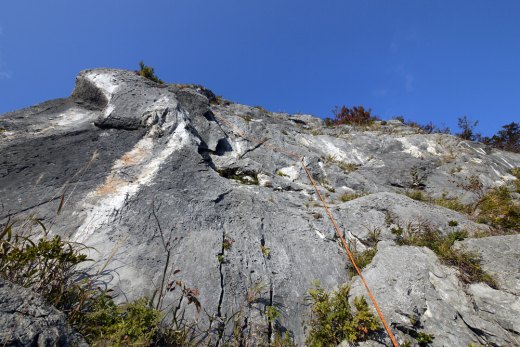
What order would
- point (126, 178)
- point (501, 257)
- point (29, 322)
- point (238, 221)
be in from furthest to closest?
point (126, 178) → point (238, 221) → point (501, 257) → point (29, 322)

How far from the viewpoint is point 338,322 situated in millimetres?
4172

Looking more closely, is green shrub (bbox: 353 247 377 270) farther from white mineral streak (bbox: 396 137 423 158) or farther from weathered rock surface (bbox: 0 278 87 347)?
white mineral streak (bbox: 396 137 423 158)

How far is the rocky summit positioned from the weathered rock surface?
0.8 inches

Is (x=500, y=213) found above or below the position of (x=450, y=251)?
above

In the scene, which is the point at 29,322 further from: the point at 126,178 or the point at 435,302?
the point at 435,302

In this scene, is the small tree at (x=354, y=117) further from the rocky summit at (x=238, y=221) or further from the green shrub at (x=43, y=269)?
the green shrub at (x=43, y=269)

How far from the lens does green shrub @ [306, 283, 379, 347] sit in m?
3.99

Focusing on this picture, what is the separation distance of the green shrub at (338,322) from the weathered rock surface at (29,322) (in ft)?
9.80

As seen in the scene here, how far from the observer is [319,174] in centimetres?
1030

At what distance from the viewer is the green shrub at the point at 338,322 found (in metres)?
3.99

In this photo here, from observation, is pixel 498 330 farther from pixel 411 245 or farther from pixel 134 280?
pixel 134 280

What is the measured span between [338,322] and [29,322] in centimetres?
367

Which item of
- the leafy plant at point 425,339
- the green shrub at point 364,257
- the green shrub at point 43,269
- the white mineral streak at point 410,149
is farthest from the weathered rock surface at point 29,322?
the white mineral streak at point 410,149

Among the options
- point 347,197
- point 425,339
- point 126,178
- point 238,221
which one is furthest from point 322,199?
point 126,178
